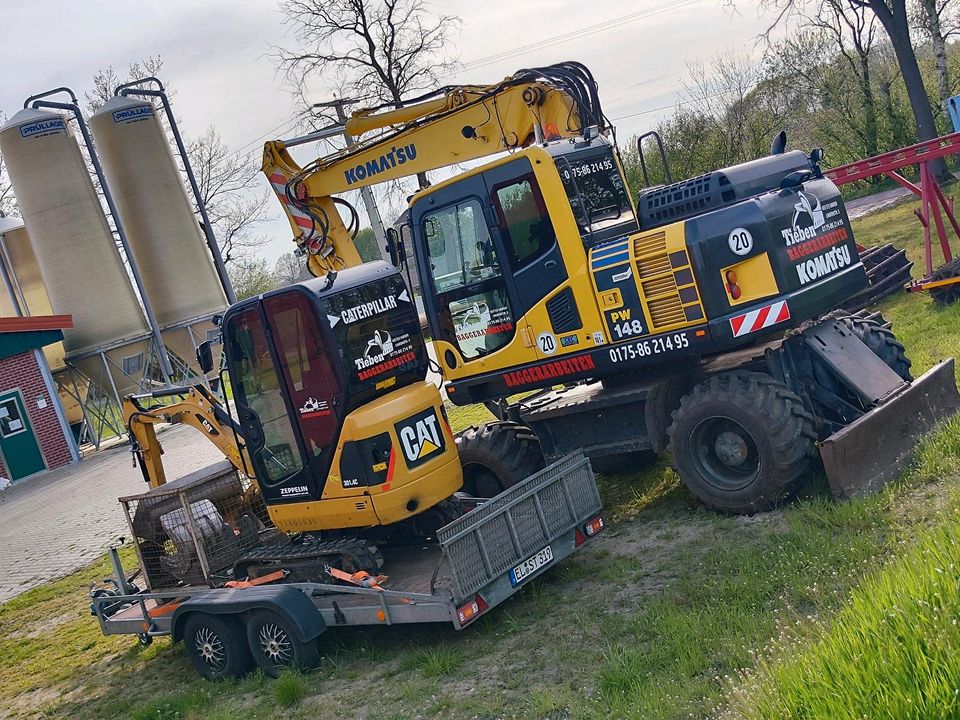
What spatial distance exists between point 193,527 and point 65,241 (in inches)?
854

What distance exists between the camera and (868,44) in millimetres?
29812

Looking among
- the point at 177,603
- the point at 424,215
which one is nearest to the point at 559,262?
the point at 424,215

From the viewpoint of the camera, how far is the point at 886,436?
787 cm

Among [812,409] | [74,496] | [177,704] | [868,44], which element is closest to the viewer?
[177,704]

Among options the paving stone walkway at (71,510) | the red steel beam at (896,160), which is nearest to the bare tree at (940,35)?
the red steel beam at (896,160)

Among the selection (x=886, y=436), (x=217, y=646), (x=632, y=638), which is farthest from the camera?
(x=217, y=646)

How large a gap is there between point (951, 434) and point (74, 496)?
16692 millimetres

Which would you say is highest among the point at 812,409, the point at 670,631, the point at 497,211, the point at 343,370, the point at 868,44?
the point at 868,44

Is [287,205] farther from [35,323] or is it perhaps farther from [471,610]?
[35,323]

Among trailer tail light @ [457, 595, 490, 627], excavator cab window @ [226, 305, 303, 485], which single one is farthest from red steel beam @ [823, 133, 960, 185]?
trailer tail light @ [457, 595, 490, 627]

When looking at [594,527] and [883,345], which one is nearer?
[594,527]

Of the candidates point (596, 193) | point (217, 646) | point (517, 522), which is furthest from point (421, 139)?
point (217, 646)

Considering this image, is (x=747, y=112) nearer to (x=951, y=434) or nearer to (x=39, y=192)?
(x=39, y=192)

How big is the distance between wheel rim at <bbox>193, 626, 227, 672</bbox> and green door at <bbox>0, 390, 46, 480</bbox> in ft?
60.8
